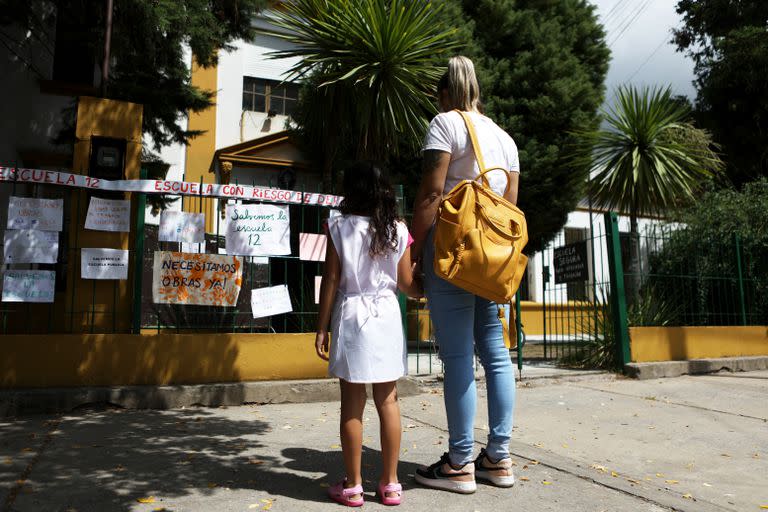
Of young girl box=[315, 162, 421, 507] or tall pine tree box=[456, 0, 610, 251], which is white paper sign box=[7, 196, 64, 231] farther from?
tall pine tree box=[456, 0, 610, 251]

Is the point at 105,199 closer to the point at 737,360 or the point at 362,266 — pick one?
the point at 362,266

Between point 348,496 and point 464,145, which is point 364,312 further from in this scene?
point 464,145

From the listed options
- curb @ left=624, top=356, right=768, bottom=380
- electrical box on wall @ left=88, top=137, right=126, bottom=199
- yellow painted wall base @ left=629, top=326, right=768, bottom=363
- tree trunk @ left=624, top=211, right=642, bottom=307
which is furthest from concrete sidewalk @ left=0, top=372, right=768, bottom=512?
tree trunk @ left=624, top=211, right=642, bottom=307

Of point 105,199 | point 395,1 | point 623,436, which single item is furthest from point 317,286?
point 395,1

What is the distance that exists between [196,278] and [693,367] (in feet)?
19.4

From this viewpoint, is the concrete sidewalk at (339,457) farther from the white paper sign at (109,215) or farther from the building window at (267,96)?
the building window at (267,96)

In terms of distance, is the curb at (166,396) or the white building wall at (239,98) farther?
the white building wall at (239,98)

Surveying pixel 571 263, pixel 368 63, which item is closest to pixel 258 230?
pixel 368 63

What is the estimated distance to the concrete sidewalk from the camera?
270 cm

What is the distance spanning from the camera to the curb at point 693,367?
6.84 metres

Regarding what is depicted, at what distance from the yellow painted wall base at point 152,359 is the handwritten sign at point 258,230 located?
0.78m

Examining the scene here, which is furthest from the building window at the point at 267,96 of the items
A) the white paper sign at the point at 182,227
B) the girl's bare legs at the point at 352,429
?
the girl's bare legs at the point at 352,429

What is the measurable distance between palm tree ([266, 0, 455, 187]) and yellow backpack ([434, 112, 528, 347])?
404 centimetres

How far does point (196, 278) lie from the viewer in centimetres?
525
